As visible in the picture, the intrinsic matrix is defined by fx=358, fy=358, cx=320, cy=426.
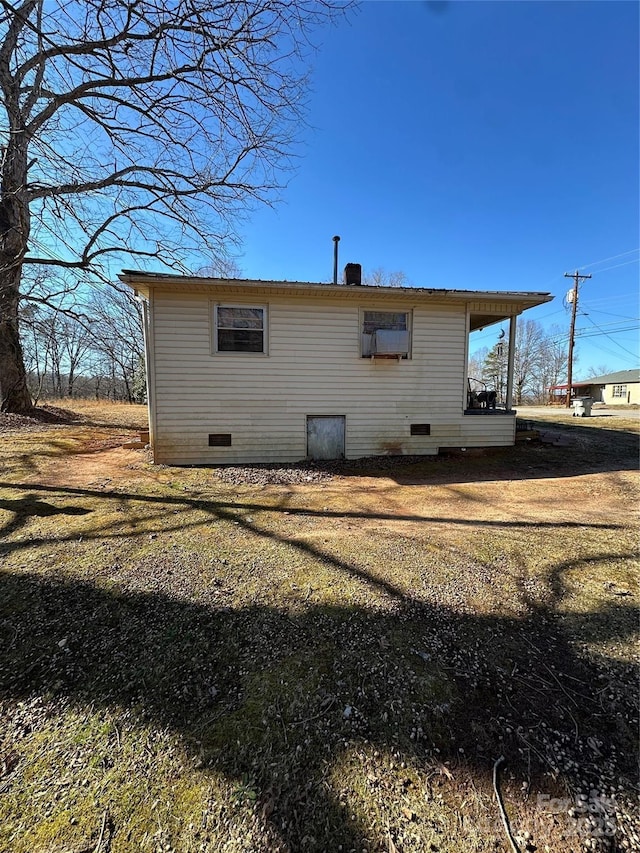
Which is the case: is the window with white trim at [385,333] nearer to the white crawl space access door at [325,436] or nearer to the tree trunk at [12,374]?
the white crawl space access door at [325,436]

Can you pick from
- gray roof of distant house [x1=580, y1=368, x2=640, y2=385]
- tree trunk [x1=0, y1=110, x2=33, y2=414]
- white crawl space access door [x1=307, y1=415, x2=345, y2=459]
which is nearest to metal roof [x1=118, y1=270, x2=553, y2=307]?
tree trunk [x1=0, y1=110, x2=33, y2=414]

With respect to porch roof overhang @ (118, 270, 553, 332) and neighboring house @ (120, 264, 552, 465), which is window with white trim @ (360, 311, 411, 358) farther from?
porch roof overhang @ (118, 270, 553, 332)

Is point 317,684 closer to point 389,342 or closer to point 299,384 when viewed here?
point 299,384

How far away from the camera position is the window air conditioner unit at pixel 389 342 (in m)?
6.86

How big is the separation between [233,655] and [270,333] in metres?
5.67

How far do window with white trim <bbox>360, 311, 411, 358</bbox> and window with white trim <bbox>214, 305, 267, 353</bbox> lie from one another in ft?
6.37

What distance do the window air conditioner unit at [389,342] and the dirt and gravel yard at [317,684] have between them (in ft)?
12.8

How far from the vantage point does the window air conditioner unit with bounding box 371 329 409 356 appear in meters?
6.86

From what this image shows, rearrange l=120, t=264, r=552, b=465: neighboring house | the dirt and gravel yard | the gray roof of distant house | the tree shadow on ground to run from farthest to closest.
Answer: the gray roof of distant house < l=120, t=264, r=552, b=465: neighboring house < the tree shadow on ground < the dirt and gravel yard

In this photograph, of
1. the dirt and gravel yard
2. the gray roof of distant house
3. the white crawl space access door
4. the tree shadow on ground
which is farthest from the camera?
the gray roof of distant house

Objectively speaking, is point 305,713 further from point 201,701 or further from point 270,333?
point 270,333

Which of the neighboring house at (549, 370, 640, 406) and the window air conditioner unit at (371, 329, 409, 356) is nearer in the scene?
the window air conditioner unit at (371, 329, 409, 356)

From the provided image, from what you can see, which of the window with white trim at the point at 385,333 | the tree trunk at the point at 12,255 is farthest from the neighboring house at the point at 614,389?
the tree trunk at the point at 12,255

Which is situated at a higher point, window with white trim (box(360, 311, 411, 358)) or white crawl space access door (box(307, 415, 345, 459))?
window with white trim (box(360, 311, 411, 358))
